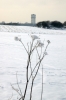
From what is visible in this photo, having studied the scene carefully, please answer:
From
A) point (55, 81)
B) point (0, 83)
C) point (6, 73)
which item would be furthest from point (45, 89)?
point (6, 73)

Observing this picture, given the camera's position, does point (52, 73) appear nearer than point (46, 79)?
No

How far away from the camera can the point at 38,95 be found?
2.92 meters

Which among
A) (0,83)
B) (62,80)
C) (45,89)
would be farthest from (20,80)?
(62,80)

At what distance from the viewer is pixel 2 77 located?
383cm

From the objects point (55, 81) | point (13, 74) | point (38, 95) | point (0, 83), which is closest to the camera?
point (38, 95)

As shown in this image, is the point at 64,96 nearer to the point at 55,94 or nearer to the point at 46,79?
the point at 55,94

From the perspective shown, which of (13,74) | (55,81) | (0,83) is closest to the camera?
(0,83)

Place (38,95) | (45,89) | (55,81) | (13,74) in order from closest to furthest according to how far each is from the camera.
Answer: (38,95)
(45,89)
(55,81)
(13,74)

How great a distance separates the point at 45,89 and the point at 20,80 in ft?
2.16

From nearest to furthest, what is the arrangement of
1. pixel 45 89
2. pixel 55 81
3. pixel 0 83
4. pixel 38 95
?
pixel 38 95
pixel 45 89
pixel 0 83
pixel 55 81

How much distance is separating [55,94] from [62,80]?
842 mm

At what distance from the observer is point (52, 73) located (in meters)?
4.36

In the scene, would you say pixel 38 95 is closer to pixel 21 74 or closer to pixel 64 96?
pixel 64 96

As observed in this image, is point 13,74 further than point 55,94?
Yes
